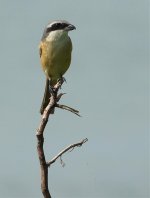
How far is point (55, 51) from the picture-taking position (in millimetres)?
10062

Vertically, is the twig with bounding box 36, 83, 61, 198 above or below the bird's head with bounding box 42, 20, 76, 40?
below

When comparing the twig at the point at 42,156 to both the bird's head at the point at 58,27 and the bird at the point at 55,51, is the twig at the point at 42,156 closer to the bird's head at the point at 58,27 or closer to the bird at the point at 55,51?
the bird at the point at 55,51

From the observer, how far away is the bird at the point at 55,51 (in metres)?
9.90

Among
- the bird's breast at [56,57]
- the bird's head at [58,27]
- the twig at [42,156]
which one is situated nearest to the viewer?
the twig at [42,156]

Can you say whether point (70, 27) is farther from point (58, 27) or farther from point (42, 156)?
point (42, 156)

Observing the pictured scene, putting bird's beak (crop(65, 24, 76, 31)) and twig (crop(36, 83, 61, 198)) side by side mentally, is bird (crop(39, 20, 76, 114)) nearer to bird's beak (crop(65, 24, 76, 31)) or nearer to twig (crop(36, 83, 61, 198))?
bird's beak (crop(65, 24, 76, 31))

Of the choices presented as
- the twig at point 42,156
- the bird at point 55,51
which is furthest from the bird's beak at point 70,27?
the twig at point 42,156

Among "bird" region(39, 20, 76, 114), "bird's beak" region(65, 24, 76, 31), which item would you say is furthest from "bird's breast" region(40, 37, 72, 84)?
"bird's beak" region(65, 24, 76, 31)

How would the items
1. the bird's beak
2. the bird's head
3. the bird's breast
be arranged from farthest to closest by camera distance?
the bird's head < the bird's beak < the bird's breast

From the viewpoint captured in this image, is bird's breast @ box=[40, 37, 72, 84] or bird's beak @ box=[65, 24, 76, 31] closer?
bird's breast @ box=[40, 37, 72, 84]

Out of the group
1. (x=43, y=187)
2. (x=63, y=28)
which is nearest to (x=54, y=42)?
(x=63, y=28)

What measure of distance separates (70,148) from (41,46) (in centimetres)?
545

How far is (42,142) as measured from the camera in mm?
5168

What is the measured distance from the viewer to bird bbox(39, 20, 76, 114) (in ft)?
32.5
